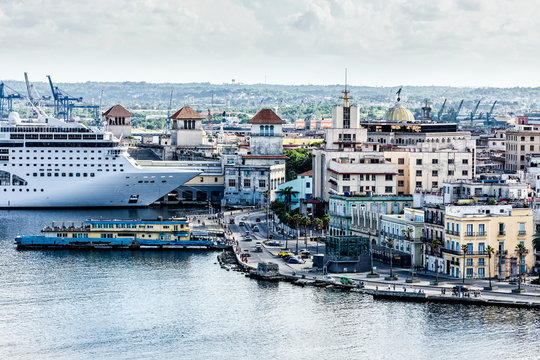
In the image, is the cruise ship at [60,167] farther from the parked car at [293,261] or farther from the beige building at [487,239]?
the beige building at [487,239]

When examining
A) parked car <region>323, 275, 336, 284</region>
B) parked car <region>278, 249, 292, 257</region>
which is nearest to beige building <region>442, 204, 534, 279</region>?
parked car <region>323, 275, 336, 284</region>

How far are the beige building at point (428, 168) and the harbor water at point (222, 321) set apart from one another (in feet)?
70.3

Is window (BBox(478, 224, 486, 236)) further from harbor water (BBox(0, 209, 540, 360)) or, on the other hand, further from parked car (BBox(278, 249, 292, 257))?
parked car (BBox(278, 249, 292, 257))

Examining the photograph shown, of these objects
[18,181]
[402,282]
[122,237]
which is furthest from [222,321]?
[18,181]

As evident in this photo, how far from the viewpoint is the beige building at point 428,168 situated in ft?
297

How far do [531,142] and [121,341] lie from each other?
69318 millimetres

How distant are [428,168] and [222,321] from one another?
34628 mm

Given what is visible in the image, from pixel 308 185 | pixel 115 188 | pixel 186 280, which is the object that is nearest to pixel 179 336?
pixel 186 280

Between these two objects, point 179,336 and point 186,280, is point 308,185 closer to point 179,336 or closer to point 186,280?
point 186,280

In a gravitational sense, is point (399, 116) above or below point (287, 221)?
above

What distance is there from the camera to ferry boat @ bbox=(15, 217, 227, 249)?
8544 centimetres

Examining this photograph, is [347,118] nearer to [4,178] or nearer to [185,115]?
[4,178]

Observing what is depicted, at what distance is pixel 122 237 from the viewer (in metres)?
86.1

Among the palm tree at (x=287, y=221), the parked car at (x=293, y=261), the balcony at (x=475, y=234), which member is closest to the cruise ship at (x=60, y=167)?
the palm tree at (x=287, y=221)
